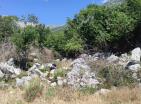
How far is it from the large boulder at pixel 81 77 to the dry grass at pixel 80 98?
7.08ft

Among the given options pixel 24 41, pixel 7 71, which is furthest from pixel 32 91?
pixel 24 41

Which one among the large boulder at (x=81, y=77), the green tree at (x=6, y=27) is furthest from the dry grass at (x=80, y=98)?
the green tree at (x=6, y=27)

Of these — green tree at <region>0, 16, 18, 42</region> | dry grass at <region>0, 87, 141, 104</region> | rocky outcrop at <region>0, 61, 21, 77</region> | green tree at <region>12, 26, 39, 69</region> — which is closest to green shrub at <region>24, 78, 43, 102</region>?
dry grass at <region>0, 87, 141, 104</region>

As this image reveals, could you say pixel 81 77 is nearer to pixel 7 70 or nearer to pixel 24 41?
pixel 7 70

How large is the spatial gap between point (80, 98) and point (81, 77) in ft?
12.4

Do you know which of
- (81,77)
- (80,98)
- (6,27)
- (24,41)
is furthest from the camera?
(6,27)

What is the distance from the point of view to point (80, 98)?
Answer: 1376cm

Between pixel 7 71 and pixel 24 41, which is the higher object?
pixel 24 41

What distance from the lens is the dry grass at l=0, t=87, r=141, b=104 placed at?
42.9 ft

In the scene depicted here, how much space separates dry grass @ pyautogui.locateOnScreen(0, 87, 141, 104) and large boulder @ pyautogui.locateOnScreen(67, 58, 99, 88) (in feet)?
7.08

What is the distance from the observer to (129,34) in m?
23.6

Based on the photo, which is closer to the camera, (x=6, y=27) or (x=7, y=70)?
(x=7, y=70)

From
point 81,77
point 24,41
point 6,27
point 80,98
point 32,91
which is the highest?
point 6,27

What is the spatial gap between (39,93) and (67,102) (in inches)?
64.3
